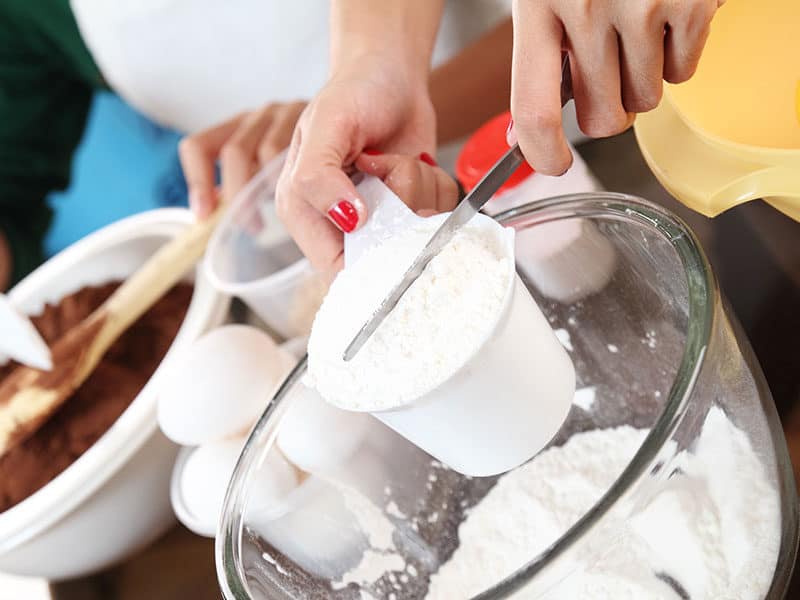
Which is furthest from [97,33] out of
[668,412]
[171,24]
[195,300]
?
[668,412]

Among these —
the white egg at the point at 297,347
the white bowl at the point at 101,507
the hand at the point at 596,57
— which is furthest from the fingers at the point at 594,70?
the white bowl at the point at 101,507

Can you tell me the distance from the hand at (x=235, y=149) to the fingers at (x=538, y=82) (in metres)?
0.60

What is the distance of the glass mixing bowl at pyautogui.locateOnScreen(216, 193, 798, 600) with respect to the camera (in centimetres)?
36

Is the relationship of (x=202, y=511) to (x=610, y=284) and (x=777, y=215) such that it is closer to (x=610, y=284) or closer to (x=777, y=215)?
(x=610, y=284)

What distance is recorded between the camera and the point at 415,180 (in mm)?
583

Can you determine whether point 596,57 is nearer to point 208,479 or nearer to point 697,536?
point 697,536

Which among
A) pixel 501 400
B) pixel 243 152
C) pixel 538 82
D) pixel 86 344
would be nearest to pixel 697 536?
pixel 501 400

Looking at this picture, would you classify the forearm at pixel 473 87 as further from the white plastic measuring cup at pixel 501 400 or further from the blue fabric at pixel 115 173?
the blue fabric at pixel 115 173

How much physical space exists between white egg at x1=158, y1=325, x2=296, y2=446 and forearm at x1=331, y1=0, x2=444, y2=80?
275 millimetres

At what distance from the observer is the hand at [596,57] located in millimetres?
405

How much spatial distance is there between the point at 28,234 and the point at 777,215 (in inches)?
52.0

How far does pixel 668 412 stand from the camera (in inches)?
13.8

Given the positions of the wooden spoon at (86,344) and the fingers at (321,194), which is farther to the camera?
the wooden spoon at (86,344)

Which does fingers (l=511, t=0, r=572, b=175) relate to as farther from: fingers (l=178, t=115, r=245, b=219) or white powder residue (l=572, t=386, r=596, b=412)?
fingers (l=178, t=115, r=245, b=219)
